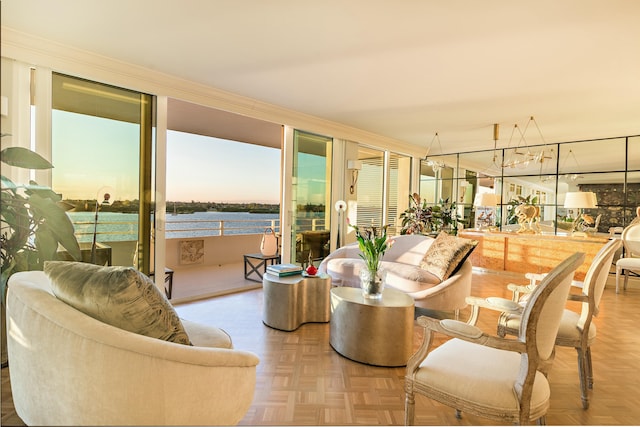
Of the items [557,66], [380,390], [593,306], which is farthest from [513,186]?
[380,390]

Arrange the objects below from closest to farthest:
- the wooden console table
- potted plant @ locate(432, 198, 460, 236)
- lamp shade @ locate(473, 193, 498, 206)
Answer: the wooden console table, lamp shade @ locate(473, 193, 498, 206), potted plant @ locate(432, 198, 460, 236)

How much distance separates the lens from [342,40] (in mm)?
2865

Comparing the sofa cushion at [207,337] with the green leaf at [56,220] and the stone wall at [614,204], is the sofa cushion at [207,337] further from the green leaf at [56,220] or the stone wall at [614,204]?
the stone wall at [614,204]

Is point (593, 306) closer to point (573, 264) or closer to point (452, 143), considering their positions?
point (573, 264)

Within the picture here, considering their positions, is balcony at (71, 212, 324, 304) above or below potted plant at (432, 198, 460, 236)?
below

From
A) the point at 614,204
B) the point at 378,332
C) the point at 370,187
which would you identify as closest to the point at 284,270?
the point at 378,332

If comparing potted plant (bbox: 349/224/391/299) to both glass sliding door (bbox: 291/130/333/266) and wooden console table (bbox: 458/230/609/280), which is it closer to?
glass sliding door (bbox: 291/130/333/266)

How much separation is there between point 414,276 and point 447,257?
402 mm

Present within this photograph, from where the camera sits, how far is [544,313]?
1444mm

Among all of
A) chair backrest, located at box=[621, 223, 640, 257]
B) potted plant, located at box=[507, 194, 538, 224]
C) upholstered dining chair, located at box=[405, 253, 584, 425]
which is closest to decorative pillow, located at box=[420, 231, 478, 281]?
upholstered dining chair, located at box=[405, 253, 584, 425]

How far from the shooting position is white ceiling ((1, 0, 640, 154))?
95.7 inches

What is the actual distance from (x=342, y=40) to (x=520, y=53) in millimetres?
1561

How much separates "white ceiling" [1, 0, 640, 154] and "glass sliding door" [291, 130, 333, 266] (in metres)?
1.00

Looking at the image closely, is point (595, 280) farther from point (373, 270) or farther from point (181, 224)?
point (181, 224)
